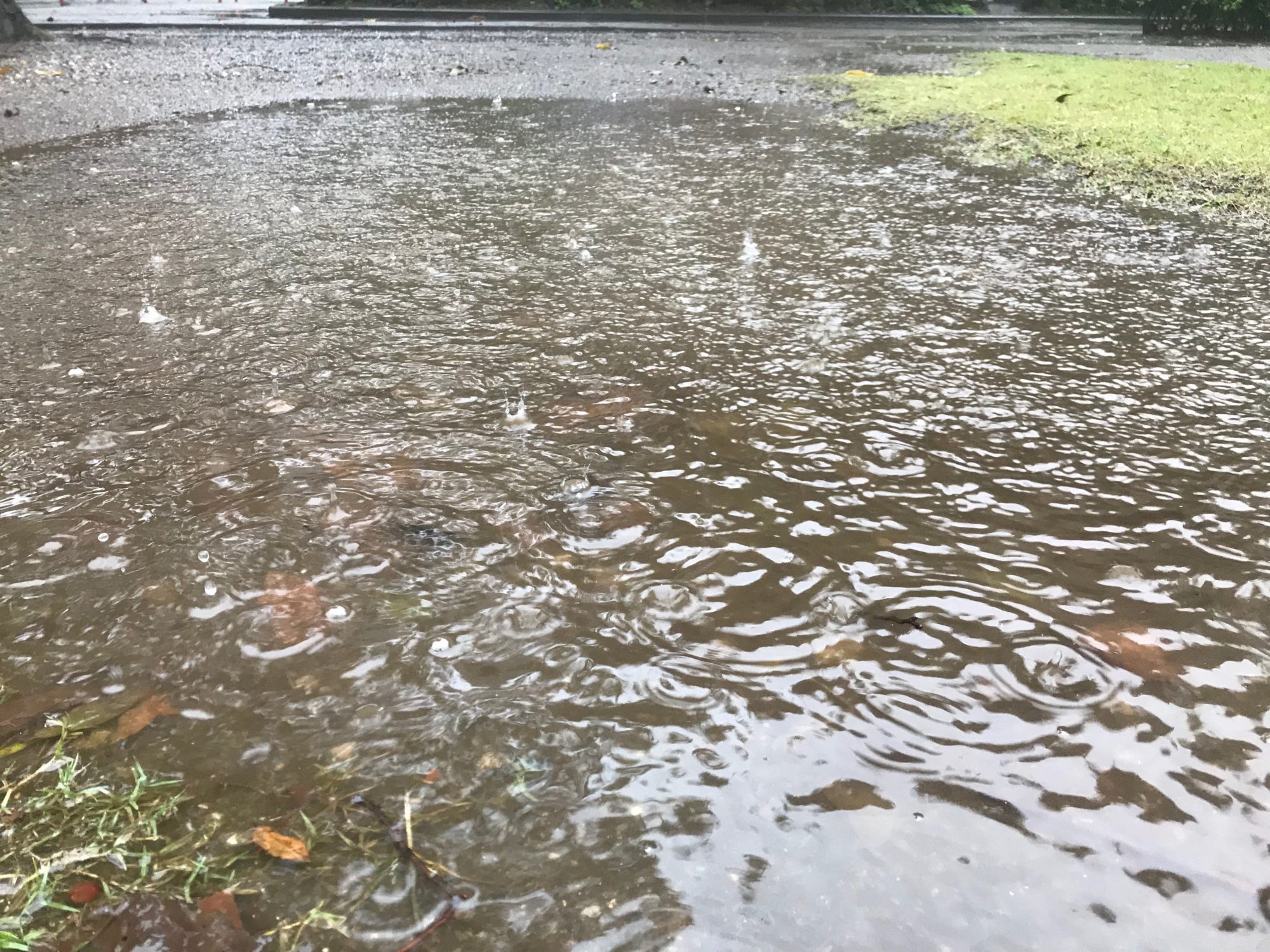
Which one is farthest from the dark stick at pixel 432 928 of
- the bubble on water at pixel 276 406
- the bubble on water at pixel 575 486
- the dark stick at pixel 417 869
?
the bubble on water at pixel 276 406

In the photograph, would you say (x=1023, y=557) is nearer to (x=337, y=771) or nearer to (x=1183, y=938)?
(x=1183, y=938)

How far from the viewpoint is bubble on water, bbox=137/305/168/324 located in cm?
302

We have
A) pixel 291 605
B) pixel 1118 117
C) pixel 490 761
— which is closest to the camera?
pixel 490 761

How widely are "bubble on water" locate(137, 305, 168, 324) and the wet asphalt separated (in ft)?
11.1

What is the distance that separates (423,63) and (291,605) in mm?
8267

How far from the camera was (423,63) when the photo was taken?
338 inches

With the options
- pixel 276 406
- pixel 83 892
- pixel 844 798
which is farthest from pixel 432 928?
pixel 276 406

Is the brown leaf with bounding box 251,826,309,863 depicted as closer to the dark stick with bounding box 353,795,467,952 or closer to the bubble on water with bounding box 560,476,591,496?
the dark stick with bounding box 353,795,467,952

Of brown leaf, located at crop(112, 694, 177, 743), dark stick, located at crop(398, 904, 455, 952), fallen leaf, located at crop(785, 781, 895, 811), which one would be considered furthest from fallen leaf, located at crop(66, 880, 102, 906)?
fallen leaf, located at crop(785, 781, 895, 811)

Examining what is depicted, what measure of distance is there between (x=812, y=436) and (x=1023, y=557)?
2.22 feet

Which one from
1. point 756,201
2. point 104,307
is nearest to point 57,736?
point 104,307

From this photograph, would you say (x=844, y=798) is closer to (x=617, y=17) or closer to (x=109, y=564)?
(x=109, y=564)

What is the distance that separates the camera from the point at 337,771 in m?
1.42

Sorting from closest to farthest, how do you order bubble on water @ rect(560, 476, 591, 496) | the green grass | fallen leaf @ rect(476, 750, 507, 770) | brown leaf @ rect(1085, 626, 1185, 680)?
1. fallen leaf @ rect(476, 750, 507, 770)
2. brown leaf @ rect(1085, 626, 1185, 680)
3. bubble on water @ rect(560, 476, 591, 496)
4. the green grass
